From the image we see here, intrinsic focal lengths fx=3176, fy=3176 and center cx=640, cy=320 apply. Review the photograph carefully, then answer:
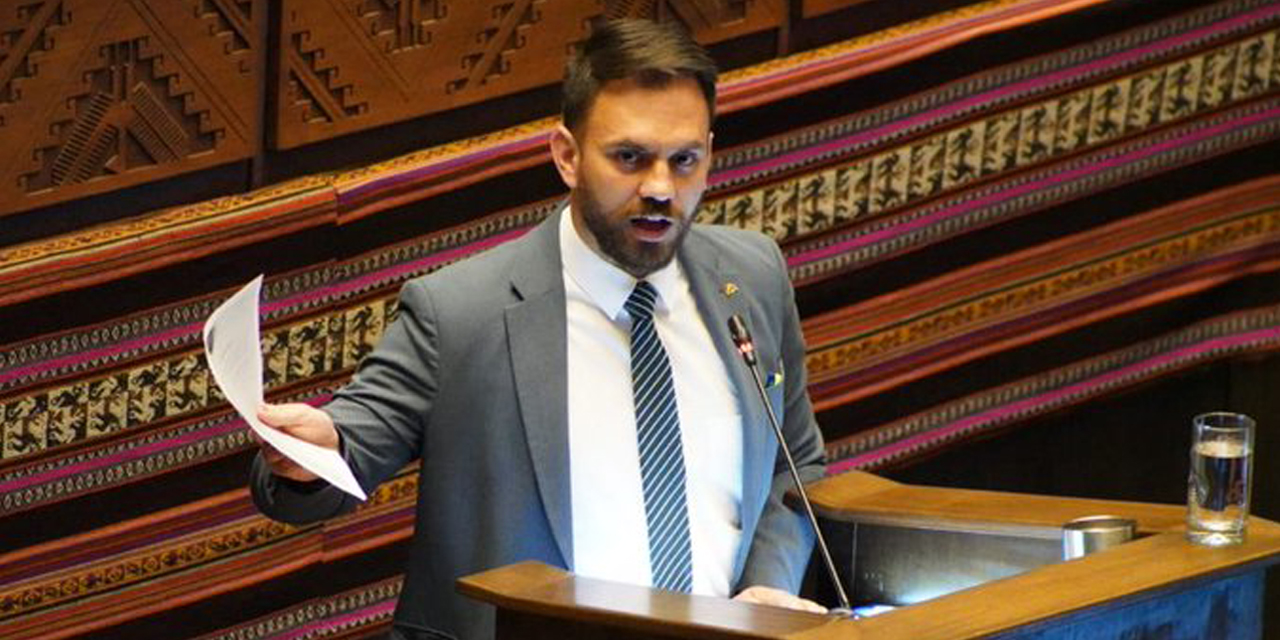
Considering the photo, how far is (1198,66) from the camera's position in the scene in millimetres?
6598

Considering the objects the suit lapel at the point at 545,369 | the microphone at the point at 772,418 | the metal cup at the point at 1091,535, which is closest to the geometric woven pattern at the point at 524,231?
the suit lapel at the point at 545,369

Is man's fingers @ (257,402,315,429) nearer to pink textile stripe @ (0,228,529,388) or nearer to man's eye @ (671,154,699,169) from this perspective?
man's eye @ (671,154,699,169)

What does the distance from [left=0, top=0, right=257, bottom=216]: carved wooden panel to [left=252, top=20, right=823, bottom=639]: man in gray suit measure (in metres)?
0.76

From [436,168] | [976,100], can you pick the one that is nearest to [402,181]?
[436,168]

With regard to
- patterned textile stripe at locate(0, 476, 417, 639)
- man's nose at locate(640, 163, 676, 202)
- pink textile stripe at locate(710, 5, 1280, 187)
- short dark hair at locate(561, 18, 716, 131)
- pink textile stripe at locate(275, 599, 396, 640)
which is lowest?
pink textile stripe at locate(275, 599, 396, 640)

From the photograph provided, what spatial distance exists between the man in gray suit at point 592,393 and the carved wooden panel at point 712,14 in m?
1.13

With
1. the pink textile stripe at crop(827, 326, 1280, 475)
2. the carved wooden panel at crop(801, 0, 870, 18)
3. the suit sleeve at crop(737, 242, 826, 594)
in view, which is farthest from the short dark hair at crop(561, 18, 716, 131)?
the pink textile stripe at crop(827, 326, 1280, 475)

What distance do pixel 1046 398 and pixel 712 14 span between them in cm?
115

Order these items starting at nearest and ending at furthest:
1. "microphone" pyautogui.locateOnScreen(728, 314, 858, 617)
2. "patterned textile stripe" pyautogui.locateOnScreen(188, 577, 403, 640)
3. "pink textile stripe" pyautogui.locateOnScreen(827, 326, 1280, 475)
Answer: "microphone" pyautogui.locateOnScreen(728, 314, 858, 617), "patterned textile stripe" pyautogui.locateOnScreen(188, 577, 403, 640), "pink textile stripe" pyautogui.locateOnScreen(827, 326, 1280, 475)

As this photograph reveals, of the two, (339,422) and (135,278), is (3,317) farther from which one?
(339,422)

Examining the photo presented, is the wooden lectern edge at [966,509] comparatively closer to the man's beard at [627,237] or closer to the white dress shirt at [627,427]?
the white dress shirt at [627,427]

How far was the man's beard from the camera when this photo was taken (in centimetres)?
473

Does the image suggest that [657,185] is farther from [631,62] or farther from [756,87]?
[756,87]

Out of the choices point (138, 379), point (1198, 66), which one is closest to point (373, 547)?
point (138, 379)
